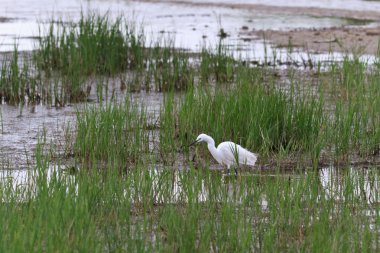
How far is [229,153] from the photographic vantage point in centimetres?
788

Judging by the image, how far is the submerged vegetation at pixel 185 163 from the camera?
5.37 meters

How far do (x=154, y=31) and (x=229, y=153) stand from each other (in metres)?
11.5

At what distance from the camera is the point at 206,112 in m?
8.91

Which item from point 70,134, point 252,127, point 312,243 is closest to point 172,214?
point 312,243

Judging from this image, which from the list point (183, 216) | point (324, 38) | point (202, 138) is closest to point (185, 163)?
point (202, 138)

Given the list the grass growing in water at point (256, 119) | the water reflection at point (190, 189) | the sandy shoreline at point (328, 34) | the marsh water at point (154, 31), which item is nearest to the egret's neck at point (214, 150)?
the marsh water at point (154, 31)

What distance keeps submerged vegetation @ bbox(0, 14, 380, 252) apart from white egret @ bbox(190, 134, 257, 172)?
155 millimetres

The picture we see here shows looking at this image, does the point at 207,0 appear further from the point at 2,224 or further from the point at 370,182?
the point at 2,224

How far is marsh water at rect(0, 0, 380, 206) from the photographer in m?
9.18

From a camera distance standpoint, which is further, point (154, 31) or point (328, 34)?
point (154, 31)

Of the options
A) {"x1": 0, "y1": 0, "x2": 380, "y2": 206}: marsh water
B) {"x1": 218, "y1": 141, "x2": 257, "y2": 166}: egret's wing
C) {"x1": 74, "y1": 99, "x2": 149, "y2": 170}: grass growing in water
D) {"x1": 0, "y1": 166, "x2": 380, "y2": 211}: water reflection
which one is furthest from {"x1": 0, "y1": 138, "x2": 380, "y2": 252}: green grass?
{"x1": 74, "y1": 99, "x2": 149, "y2": 170}: grass growing in water

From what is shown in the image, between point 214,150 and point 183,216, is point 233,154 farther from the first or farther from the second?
point 183,216

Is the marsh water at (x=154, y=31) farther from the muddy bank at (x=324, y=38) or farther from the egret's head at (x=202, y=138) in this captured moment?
the egret's head at (x=202, y=138)

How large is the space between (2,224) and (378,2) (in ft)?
66.3
